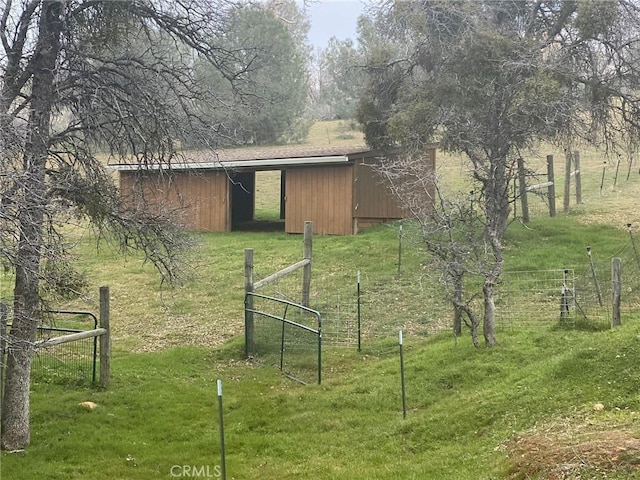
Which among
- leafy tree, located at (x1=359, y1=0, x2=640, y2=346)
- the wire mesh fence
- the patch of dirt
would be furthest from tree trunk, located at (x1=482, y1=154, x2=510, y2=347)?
the wire mesh fence

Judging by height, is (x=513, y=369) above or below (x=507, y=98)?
below

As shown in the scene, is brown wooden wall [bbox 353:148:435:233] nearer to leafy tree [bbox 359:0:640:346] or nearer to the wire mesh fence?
leafy tree [bbox 359:0:640:346]

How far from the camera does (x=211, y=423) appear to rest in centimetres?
820

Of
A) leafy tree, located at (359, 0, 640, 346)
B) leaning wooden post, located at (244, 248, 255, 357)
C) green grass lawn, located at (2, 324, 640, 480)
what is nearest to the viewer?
green grass lawn, located at (2, 324, 640, 480)

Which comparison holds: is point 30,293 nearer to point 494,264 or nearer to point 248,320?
point 248,320

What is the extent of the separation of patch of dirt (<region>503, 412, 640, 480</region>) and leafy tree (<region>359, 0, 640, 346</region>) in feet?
30.1

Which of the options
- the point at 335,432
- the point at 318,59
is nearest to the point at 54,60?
the point at 335,432

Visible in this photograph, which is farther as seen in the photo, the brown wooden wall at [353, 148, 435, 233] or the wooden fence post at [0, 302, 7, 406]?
the brown wooden wall at [353, 148, 435, 233]

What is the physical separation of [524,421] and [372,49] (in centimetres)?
1427

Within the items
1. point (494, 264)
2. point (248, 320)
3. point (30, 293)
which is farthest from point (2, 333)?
point (494, 264)

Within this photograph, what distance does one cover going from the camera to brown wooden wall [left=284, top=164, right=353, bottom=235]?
785 inches

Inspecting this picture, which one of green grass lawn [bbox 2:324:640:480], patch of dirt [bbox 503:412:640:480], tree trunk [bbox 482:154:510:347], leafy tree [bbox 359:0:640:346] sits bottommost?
green grass lawn [bbox 2:324:640:480]

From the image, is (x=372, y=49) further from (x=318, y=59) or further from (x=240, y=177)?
(x=318, y=59)

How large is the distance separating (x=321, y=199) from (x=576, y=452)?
51.9 ft
